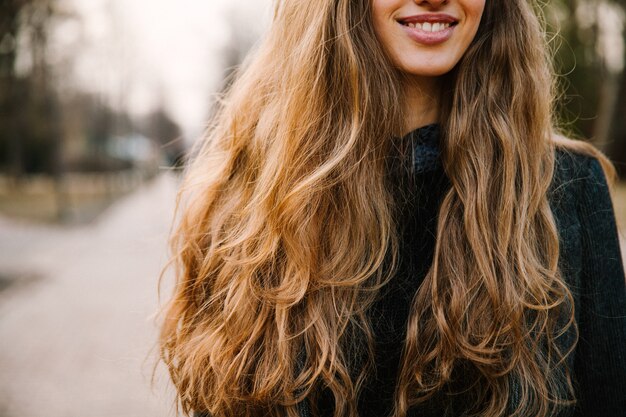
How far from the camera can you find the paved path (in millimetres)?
4781

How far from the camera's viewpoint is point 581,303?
1662 mm

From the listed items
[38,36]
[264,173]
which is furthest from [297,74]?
[38,36]

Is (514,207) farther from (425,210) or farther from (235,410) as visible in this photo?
(235,410)

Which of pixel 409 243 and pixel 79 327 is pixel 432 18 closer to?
pixel 409 243

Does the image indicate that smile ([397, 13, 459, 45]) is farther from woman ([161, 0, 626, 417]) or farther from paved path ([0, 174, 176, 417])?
paved path ([0, 174, 176, 417])

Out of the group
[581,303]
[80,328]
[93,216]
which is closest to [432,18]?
[581,303]

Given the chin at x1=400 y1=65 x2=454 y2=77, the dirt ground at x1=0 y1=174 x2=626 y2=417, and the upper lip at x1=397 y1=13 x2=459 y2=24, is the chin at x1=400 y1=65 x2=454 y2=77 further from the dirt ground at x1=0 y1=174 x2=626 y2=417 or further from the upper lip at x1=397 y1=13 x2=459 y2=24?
the dirt ground at x1=0 y1=174 x2=626 y2=417

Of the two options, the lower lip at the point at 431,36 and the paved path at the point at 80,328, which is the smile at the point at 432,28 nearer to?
the lower lip at the point at 431,36

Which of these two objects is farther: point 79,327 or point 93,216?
point 93,216

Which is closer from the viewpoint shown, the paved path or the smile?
the smile

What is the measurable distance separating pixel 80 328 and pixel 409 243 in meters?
5.78

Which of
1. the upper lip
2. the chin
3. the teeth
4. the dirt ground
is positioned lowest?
the dirt ground

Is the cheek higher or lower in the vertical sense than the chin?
higher

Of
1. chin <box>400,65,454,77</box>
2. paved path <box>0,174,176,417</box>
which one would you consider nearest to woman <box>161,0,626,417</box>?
chin <box>400,65,454,77</box>
